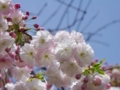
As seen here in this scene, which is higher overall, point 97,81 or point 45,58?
point 45,58

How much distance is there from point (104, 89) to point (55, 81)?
0.96ft

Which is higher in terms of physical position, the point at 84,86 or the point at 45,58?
the point at 45,58

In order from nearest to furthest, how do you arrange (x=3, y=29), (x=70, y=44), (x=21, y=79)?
(x=70, y=44), (x=3, y=29), (x=21, y=79)

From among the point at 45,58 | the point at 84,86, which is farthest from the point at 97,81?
the point at 45,58

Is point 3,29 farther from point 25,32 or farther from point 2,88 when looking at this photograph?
point 2,88

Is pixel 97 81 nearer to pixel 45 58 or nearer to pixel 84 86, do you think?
pixel 84 86

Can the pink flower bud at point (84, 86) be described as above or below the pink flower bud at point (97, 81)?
below

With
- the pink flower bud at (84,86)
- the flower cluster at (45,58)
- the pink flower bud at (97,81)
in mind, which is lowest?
the pink flower bud at (84,86)

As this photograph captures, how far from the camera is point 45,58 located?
2043mm

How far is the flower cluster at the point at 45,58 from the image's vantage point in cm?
199

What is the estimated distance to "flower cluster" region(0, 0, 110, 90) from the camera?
1.99 meters

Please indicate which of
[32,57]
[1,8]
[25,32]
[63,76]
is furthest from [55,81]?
[1,8]

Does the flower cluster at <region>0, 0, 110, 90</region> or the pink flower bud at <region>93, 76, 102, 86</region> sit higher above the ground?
the flower cluster at <region>0, 0, 110, 90</region>

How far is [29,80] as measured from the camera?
2.17 meters
